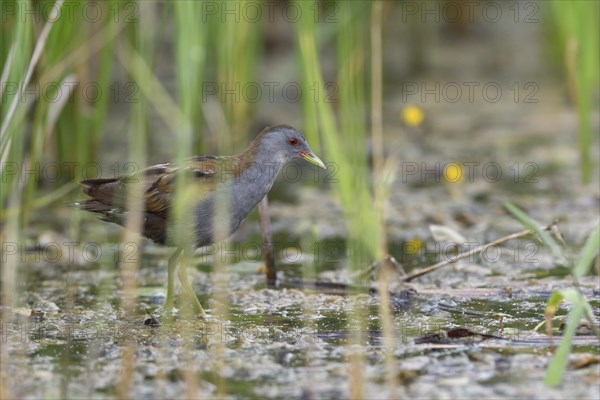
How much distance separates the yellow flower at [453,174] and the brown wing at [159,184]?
9.04 feet

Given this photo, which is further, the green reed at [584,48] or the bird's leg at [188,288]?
the green reed at [584,48]

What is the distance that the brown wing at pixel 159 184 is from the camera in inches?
184

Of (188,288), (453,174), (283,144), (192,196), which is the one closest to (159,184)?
(192,196)

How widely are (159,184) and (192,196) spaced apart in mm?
203

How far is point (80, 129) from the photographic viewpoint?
263 inches

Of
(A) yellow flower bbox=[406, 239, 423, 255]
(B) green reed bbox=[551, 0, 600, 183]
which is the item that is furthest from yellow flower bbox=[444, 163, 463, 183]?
(A) yellow flower bbox=[406, 239, 423, 255]

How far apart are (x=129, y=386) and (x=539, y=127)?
6008 mm

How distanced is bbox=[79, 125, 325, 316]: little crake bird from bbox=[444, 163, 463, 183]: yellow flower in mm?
2585

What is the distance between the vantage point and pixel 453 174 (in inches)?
286

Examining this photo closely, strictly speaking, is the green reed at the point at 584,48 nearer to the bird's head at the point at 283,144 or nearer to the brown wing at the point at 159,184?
the bird's head at the point at 283,144

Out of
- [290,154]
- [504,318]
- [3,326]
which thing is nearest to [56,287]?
[3,326]

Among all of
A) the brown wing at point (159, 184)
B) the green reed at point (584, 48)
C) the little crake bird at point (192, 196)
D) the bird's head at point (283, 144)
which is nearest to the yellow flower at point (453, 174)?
the green reed at point (584, 48)

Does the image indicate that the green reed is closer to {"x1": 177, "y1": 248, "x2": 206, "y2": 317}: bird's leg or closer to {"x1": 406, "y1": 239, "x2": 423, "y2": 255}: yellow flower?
{"x1": 406, "y1": 239, "x2": 423, "y2": 255}: yellow flower

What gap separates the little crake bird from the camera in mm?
4648
